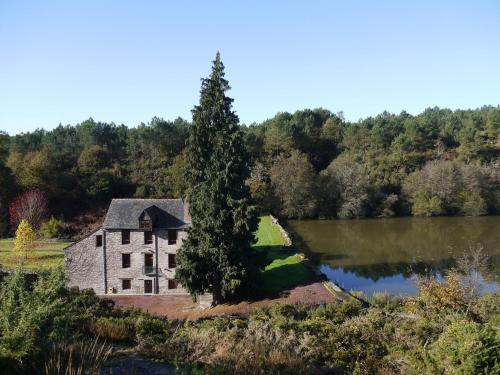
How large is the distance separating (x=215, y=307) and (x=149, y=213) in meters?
7.86

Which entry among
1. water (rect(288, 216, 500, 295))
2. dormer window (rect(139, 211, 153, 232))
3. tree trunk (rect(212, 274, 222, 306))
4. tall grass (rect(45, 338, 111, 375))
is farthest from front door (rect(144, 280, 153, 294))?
tall grass (rect(45, 338, 111, 375))

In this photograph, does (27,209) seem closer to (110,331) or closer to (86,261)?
(86,261)

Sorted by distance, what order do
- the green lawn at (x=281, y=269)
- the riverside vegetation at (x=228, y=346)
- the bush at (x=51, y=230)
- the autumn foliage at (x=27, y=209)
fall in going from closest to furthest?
the riverside vegetation at (x=228, y=346), the green lawn at (x=281, y=269), the autumn foliage at (x=27, y=209), the bush at (x=51, y=230)

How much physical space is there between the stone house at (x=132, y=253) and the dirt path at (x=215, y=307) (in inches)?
48.4

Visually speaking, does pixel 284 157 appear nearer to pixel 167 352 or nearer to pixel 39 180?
pixel 39 180

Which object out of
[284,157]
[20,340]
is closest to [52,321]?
[20,340]

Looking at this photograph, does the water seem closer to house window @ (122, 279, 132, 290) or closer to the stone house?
the stone house

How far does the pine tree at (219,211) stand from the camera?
25359 millimetres

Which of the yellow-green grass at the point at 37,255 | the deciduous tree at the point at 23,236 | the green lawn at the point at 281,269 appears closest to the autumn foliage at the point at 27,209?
the yellow-green grass at the point at 37,255

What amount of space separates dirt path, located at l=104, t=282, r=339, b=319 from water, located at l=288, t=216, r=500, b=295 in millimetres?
5102

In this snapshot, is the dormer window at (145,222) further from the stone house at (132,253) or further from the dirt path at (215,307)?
the dirt path at (215,307)

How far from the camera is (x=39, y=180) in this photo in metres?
50.1

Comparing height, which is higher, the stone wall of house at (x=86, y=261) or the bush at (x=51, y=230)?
the bush at (x=51, y=230)

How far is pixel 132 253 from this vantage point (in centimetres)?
2920
